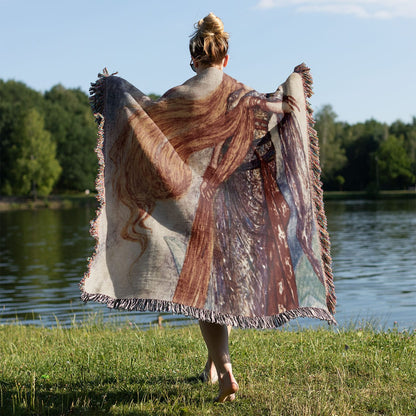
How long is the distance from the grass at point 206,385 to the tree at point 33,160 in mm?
55522

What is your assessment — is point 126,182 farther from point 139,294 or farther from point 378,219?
point 378,219

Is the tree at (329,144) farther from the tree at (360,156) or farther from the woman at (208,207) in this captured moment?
the woman at (208,207)

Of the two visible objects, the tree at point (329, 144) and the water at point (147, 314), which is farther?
the tree at point (329, 144)

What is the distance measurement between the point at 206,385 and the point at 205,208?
44.6 inches

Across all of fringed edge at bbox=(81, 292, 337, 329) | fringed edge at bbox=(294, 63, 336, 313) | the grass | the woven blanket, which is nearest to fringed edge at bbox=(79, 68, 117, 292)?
the woven blanket

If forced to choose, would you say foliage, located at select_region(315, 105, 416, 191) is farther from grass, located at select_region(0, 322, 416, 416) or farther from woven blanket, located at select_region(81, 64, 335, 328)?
woven blanket, located at select_region(81, 64, 335, 328)

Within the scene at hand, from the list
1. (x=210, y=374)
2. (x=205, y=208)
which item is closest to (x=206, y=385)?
(x=210, y=374)

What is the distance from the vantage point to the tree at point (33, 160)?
195ft

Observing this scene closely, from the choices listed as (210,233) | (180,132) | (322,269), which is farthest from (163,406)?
(180,132)

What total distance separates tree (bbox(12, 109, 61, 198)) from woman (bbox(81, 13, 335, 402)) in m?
57.2

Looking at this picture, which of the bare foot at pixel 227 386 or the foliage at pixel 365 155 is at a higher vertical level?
the foliage at pixel 365 155

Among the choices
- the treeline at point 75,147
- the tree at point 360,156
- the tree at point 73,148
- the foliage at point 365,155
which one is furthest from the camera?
the tree at point 360,156

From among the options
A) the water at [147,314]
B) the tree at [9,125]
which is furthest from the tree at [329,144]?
the water at [147,314]

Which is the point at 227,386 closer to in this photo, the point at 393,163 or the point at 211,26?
the point at 211,26
